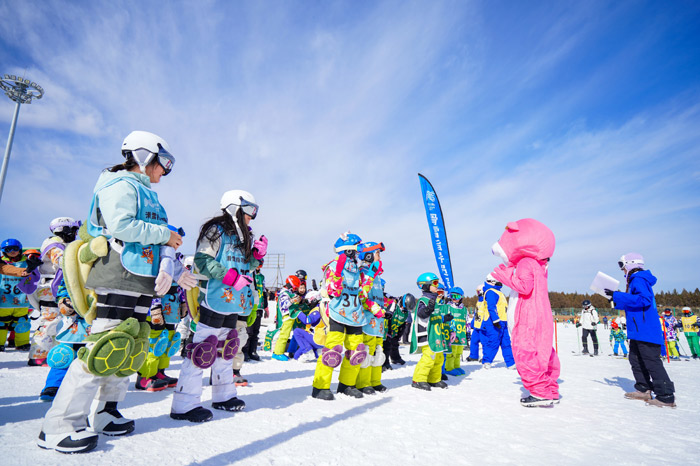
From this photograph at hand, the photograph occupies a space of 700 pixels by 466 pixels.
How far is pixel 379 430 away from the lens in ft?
9.43

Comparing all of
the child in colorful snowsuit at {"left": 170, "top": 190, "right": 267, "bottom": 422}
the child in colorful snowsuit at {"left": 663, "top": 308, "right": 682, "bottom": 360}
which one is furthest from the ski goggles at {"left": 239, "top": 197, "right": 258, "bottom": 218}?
the child in colorful snowsuit at {"left": 663, "top": 308, "right": 682, "bottom": 360}

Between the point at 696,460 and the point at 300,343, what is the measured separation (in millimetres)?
6626

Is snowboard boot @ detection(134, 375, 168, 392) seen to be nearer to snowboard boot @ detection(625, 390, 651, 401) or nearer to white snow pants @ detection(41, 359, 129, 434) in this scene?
white snow pants @ detection(41, 359, 129, 434)

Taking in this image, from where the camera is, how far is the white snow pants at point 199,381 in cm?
297

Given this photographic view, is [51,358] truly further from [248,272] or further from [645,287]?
[645,287]

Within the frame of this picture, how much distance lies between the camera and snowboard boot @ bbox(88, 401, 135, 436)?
2.43m

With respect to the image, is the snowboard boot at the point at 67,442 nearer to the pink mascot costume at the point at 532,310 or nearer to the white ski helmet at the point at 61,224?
the white ski helmet at the point at 61,224

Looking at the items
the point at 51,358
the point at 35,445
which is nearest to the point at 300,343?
the point at 51,358

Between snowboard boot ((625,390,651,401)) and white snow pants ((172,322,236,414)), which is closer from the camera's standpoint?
white snow pants ((172,322,236,414))

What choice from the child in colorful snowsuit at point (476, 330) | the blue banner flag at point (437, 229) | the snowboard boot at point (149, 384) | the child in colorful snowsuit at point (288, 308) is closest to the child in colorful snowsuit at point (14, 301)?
the snowboard boot at point (149, 384)

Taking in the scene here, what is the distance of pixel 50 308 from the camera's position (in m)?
4.81

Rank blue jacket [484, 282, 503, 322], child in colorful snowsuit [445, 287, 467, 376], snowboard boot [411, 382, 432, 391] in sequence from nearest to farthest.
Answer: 1. snowboard boot [411, 382, 432, 391]
2. child in colorful snowsuit [445, 287, 467, 376]
3. blue jacket [484, 282, 503, 322]

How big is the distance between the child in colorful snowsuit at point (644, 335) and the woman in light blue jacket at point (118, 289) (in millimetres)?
5345

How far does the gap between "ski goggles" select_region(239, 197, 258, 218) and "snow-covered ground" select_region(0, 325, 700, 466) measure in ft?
6.23
